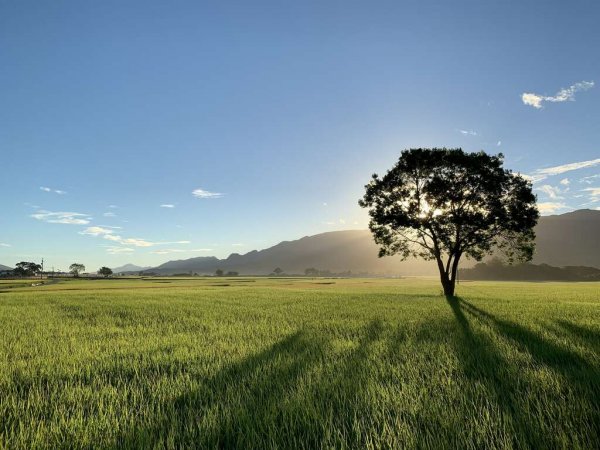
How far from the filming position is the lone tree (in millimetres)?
30781

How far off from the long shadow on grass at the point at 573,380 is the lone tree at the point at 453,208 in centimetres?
2125

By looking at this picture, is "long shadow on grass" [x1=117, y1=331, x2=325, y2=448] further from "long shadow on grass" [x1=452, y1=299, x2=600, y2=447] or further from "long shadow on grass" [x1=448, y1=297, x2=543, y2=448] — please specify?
A: "long shadow on grass" [x1=452, y1=299, x2=600, y2=447]

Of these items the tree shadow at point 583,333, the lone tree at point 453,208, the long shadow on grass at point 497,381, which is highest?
the lone tree at point 453,208

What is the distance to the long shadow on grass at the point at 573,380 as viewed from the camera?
12.8 feet

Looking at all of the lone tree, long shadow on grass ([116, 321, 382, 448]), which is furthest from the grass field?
the lone tree

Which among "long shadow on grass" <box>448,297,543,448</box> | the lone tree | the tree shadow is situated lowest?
the tree shadow

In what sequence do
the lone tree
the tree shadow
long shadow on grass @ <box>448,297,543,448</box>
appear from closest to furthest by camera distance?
long shadow on grass @ <box>448,297,543,448</box>, the tree shadow, the lone tree

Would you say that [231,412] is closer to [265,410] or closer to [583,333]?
[265,410]

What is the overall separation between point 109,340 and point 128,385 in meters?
5.67

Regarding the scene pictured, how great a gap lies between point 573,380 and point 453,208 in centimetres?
2831

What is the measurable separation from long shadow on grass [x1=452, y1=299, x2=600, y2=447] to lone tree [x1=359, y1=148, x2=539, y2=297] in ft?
69.7

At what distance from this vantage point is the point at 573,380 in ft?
19.4

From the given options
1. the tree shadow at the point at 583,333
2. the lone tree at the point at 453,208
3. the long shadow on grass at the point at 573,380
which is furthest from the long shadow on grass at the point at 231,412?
the lone tree at the point at 453,208

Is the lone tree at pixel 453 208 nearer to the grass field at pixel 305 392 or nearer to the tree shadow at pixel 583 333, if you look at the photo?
the tree shadow at pixel 583 333
